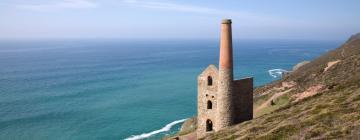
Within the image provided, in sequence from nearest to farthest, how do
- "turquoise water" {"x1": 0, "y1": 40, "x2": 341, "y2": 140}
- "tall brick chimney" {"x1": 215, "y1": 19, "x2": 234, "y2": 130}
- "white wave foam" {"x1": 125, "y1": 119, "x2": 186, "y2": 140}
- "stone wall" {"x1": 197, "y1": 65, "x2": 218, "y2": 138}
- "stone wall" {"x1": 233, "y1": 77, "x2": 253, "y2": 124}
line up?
"tall brick chimney" {"x1": 215, "y1": 19, "x2": 234, "y2": 130}, "stone wall" {"x1": 233, "y1": 77, "x2": 253, "y2": 124}, "stone wall" {"x1": 197, "y1": 65, "x2": 218, "y2": 138}, "white wave foam" {"x1": 125, "y1": 119, "x2": 186, "y2": 140}, "turquoise water" {"x1": 0, "y1": 40, "x2": 341, "y2": 140}

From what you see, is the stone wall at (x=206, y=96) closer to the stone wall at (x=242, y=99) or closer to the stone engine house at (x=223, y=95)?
the stone engine house at (x=223, y=95)

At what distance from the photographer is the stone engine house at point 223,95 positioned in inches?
1045

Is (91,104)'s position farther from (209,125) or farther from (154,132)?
(209,125)

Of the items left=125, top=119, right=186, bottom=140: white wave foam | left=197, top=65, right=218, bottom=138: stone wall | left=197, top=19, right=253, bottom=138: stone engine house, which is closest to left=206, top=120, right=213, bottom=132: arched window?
left=197, top=19, right=253, bottom=138: stone engine house

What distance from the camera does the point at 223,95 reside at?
89.7 ft

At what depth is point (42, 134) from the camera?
176 ft

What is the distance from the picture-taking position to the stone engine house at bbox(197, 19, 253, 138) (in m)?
26.5

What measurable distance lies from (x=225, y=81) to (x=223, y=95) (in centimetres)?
118

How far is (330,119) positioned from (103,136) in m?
40.6

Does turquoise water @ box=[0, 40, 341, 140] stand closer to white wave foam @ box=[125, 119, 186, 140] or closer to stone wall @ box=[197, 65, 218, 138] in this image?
white wave foam @ box=[125, 119, 186, 140]

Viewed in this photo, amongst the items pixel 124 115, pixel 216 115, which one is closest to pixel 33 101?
pixel 124 115

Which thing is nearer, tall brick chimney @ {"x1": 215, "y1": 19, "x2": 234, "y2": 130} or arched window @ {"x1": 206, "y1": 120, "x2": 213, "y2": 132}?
tall brick chimney @ {"x1": 215, "y1": 19, "x2": 234, "y2": 130}

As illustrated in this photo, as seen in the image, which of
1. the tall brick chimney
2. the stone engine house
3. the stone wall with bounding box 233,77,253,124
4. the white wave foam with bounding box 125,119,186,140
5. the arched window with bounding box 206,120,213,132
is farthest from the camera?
the white wave foam with bounding box 125,119,186,140

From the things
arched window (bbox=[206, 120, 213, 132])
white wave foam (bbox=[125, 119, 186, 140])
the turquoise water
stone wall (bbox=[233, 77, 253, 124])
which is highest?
stone wall (bbox=[233, 77, 253, 124])
